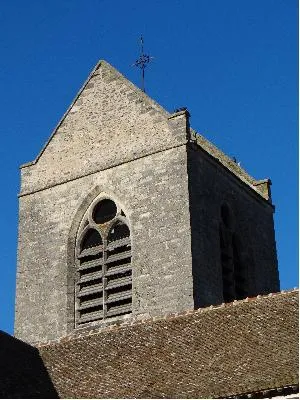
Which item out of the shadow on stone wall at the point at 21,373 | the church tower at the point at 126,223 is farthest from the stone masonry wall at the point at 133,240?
the shadow on stone wall at the point at 21,373

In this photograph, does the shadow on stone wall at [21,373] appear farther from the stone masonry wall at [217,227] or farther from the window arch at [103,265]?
the stone masonry wall at [217,227]

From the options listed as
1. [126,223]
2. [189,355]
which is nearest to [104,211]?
[126,223]

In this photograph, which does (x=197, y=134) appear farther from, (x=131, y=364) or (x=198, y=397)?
(x=198, y=397)

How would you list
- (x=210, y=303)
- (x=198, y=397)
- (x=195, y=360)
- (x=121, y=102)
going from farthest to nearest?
(x=121, y=102) → (x=210, y=303) → (x=195, y=360) → (x=198, y=397)

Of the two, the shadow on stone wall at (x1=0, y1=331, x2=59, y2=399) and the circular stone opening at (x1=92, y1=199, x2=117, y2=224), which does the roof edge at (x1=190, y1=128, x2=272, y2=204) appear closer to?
the circular stone opening at (x1=92, y1=199, x2=117, y2=224)

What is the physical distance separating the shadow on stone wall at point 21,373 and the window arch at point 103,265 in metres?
3.23

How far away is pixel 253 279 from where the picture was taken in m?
22.9

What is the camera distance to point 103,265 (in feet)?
70.8

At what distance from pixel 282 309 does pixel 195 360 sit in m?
1.67

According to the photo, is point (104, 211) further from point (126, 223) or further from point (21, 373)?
point (21, 373)

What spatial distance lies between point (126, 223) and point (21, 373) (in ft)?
18.5

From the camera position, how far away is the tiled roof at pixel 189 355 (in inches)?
584

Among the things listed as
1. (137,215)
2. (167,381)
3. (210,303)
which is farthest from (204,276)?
(167,381)

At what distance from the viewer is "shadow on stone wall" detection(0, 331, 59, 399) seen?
16.0 m
